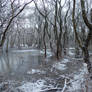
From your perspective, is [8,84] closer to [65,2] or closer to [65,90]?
[65,90]

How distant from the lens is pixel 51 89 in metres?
6.74

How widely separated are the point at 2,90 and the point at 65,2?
15305 mm

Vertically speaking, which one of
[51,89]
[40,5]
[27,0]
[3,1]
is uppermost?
[40,5]

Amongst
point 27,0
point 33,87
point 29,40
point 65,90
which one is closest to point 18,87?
point 33,87

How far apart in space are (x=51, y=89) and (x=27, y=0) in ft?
20.5

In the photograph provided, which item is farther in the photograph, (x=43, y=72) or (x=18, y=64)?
(x=18, y=64)

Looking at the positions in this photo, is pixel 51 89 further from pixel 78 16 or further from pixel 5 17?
pixel 78 16

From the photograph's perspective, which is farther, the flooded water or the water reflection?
the water reflection

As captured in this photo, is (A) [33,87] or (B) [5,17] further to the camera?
(B) [5,17]

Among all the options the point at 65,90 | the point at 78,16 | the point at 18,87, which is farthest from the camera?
the point at 78,16

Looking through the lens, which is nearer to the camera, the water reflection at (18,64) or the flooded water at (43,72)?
the flooded water at (43,72)

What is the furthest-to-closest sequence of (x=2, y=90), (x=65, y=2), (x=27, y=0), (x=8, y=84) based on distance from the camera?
1. (x=65, y=2)
2. (x=27, y=0)
3. (x=8, y=84)
4. (x=2, y=90)

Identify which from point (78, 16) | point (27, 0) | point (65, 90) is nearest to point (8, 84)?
point (65, 90)

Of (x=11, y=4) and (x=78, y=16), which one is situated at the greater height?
(x=78, y=16)
